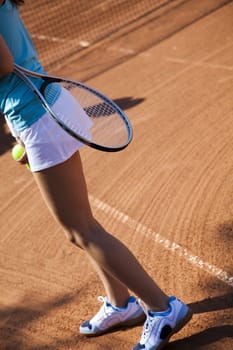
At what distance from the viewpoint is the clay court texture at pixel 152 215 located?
11.5 ft

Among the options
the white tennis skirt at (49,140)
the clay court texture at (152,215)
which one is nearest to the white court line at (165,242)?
the clay court texture at (152,215)

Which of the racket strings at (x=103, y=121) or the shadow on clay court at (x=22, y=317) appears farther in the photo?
the shadow on clay court at (x=22, y=317)

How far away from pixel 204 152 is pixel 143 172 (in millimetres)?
565

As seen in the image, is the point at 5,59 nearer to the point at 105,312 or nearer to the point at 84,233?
the point at 84,233

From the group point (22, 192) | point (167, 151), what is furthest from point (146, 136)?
point (22, 192)

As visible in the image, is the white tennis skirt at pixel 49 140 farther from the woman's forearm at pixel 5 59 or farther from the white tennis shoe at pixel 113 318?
Answer: the white tennis shoe at pixel 113 318

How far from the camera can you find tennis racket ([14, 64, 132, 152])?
255cm

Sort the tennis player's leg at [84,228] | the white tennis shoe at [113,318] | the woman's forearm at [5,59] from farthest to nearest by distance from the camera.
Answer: the white tennis shoe at [113,318], the tennis player's leg at [84,228], the woman's forearm at [5,59]

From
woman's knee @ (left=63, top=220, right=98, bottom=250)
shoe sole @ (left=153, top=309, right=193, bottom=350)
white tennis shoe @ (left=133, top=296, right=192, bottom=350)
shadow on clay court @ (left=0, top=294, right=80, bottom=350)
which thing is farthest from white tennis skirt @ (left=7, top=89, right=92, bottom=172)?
shadow on clay court @ (left=0, top=294, right=80, bottom=350)

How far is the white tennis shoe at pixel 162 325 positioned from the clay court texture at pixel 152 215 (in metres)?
0.15

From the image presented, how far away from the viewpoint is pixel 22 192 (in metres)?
5.22

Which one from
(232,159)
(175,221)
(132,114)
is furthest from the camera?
(132,114)

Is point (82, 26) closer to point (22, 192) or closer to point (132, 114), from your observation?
point (132, 114)

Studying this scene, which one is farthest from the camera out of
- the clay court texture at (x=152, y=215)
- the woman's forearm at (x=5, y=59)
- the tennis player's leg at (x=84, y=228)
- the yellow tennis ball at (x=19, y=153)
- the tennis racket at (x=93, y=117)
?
the clay court texture at (x=152, y=215)
